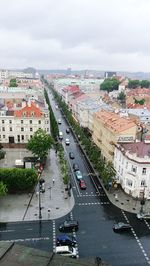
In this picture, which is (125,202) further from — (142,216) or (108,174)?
(108,174)

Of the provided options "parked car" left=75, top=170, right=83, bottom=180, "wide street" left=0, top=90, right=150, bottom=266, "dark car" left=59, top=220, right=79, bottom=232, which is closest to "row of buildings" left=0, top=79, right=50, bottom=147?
"parked car" left=75, top=170, right=83, bottom=180

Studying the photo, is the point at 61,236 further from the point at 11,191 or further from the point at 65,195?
the point at 11,191

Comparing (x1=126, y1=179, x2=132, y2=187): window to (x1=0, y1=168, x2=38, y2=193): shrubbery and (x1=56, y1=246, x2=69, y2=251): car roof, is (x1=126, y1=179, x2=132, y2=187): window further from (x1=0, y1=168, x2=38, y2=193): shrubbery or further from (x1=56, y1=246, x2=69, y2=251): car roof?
(x1=56, y1=246, x2=69, y2=251): car roof

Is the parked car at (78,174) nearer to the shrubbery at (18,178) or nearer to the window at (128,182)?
the window at (128,182)

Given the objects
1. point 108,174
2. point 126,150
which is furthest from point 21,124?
point 126,150

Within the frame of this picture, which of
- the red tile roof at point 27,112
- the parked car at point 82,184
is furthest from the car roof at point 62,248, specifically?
the red tile roof at point 27,112
